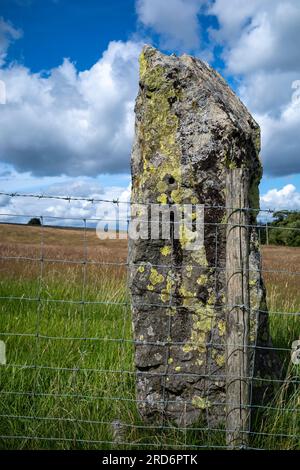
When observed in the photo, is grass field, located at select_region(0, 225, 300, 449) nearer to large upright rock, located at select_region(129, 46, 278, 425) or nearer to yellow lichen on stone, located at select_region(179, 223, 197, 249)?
large upright rock, located at select_region(129, 46, 278, 425)

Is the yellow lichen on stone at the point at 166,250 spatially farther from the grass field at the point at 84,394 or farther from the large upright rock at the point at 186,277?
→ the grass field at the point at 84,394

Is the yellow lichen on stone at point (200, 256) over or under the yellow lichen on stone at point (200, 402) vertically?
over

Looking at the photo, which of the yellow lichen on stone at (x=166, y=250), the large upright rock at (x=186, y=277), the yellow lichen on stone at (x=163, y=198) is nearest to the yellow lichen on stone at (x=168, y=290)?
the large upright rock at (x=186, y=277)

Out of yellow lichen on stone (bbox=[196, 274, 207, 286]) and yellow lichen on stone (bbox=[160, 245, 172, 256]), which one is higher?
yellow lichen on stone (bbox=[160, 245, 172, 256])

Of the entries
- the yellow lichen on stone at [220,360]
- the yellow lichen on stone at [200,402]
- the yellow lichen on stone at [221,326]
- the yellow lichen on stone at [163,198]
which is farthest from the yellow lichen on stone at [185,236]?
the yellow lichen on stone at [200,402]

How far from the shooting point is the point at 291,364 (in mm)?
4816

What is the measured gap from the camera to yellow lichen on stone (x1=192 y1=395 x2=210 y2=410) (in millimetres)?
4008

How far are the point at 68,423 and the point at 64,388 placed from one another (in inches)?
15.7

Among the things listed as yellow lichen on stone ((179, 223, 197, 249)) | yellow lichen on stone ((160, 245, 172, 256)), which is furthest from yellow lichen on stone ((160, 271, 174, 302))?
yellow lichen on stone ((179, 223, 197, 249))

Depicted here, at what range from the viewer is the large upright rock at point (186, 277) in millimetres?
3992

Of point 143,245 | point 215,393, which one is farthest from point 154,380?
point 143,245

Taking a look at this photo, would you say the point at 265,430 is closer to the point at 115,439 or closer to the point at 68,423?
the point at 115,439

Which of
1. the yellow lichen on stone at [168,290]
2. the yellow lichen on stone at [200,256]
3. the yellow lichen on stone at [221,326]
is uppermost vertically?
the yellow lichen on stone at [200,256]
